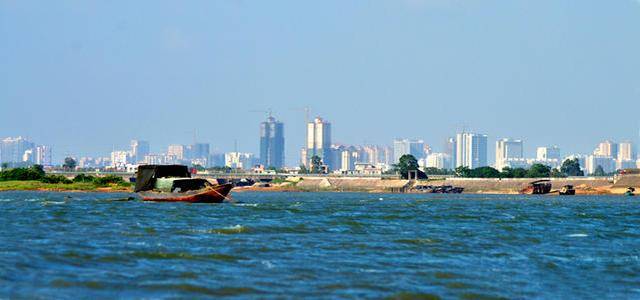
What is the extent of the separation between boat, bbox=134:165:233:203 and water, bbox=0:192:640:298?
4324cm

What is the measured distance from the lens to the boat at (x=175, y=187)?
375 ft

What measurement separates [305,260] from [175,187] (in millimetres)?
73463

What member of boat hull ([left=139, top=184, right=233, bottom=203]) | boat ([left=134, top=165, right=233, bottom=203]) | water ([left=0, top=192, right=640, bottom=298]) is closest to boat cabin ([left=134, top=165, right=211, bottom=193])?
boat ([left=134, top=165, right=233, bottom=203])

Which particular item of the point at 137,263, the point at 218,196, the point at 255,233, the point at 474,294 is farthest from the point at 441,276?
the point at 218,196

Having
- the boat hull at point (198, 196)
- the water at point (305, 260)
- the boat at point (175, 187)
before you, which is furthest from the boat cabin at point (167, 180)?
the water at point (305, 260)

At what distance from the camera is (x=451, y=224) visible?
74562 mm

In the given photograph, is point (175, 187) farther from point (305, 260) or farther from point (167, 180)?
point (305, 260)

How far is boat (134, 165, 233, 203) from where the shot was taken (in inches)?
4496

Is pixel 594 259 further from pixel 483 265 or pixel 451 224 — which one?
pixel 451 224

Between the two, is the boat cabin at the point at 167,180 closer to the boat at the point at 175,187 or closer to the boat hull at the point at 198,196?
the boat at the point at 175,187

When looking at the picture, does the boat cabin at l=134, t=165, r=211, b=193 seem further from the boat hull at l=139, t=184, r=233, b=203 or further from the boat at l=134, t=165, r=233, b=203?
the boat hull at l=139, t=184, r=233, b=203

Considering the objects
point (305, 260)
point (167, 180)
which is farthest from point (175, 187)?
point (305, 260)

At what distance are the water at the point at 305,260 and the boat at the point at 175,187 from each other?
43.2 metres

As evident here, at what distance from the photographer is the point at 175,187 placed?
117 metres
